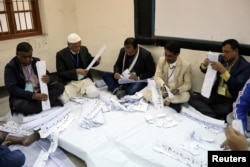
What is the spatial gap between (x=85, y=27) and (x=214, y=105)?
8.74 ft

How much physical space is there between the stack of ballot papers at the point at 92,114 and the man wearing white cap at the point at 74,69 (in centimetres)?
31

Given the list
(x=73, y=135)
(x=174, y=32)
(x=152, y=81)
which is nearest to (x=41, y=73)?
(x=73, y=135)

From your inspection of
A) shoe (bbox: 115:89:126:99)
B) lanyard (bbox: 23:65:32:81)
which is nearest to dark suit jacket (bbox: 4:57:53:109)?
lanyard (bbox: 23:65:32:81)

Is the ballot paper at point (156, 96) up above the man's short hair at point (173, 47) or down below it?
below

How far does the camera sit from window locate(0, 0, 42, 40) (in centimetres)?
373

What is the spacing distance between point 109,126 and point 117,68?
3.86 ft

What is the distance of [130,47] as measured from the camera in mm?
3035

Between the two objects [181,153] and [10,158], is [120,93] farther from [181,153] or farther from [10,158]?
[10,158]

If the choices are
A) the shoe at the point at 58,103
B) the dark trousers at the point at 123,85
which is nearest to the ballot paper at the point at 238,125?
the dark trousers at the point at 123,85

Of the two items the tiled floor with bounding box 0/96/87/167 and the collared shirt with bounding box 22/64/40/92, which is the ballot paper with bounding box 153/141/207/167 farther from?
the collared shirt with bounding box 22/64/40/92

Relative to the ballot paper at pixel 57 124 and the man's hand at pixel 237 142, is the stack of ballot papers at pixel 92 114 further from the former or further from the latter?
the man's hand at pixel 237 142

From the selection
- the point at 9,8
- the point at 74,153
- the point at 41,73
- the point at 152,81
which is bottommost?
the point at 74,153

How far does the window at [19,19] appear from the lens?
3.73m

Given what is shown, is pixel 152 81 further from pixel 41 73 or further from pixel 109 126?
pixel 41 73
